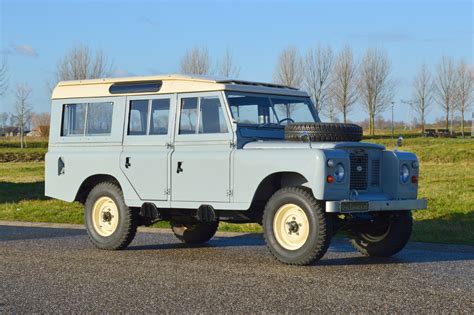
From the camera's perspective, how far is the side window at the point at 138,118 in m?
12.0

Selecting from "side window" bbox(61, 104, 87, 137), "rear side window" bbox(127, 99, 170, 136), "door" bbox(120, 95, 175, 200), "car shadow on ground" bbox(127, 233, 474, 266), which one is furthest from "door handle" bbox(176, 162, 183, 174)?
"side window" bbox(61, 104, 87, 137)

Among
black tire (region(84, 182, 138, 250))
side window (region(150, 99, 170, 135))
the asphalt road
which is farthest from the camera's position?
black tire (region(84, 182, 138, 250))

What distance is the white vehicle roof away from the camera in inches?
445

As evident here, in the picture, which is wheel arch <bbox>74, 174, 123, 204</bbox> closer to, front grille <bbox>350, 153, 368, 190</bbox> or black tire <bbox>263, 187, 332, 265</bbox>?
black tire <bbox>263, 187, 332, 265</bbox>

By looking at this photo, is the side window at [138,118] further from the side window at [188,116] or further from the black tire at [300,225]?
the black tire at [300,225]

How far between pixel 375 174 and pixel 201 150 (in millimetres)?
2373

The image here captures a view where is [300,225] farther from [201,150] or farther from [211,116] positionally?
[211,116]

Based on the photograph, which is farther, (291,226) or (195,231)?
(195,231)

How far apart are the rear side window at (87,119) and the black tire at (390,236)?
4176 mm

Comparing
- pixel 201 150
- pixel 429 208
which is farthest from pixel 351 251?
pixel 429 208

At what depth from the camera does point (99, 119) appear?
497 inches

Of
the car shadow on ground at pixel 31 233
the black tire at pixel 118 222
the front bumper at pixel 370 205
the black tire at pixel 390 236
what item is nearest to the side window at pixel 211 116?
the black tire at pixel 118 222

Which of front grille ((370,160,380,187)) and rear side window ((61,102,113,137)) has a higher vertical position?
rear side window ((61,102,113,137))

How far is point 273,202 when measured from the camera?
1016 centimetres
